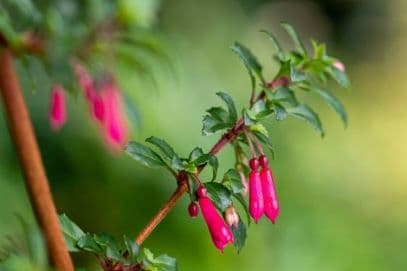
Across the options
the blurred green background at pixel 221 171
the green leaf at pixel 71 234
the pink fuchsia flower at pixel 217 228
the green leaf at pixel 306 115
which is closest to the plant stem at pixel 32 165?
the green leaf at pixel 71 234

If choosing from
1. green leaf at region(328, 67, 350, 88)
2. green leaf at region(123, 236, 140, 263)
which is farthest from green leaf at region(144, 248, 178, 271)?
green leaf at region(328, 67, 350, 88)

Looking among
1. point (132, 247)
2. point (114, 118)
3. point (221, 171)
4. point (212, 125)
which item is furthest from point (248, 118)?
point (221, 171)

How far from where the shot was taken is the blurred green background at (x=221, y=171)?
219cm

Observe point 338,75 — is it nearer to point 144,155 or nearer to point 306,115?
point 306,115

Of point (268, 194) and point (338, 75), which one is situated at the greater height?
point (338, 75)

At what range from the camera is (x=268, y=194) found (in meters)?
0.70

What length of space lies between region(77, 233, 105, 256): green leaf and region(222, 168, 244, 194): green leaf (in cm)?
11

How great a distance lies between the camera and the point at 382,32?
15.6ft

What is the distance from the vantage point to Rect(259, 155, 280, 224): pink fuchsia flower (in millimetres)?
688

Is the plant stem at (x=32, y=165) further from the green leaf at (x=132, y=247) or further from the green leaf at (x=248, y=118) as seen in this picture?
the green leaf at (x=248, y=118)

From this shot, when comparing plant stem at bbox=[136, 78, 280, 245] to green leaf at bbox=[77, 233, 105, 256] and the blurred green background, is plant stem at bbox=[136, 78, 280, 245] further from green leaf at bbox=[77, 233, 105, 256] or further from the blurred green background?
the blurred green background

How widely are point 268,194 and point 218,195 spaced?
0.08 m

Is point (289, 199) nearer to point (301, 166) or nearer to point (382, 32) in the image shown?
point (301, 166)

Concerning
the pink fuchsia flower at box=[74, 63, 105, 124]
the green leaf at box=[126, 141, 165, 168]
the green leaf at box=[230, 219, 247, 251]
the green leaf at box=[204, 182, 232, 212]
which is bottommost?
the green leaf at box=[230, 219, 247, 251]
